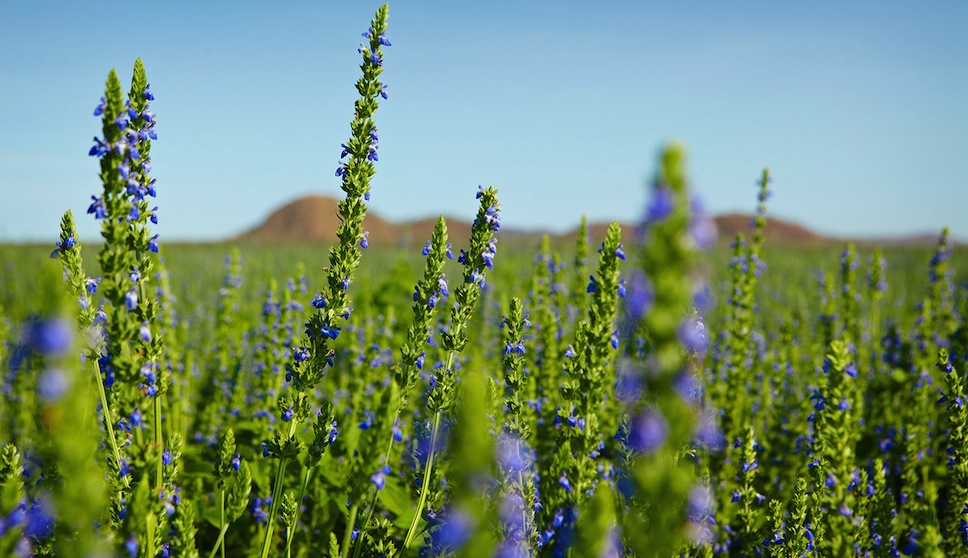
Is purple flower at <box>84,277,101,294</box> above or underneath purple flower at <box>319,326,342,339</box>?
above

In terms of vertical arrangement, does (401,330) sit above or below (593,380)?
below

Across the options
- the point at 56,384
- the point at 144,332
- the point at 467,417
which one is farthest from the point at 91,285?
the point at 467,417

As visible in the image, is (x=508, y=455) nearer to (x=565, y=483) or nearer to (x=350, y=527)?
(x=565, y=483)

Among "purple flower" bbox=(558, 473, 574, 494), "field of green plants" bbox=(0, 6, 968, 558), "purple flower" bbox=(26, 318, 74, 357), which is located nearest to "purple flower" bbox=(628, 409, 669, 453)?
"field of green plants" bbox=(0, 6, 968, 558)

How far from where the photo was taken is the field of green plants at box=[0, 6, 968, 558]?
1.29 metres

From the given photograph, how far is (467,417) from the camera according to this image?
4.27ft

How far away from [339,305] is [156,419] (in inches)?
32.3

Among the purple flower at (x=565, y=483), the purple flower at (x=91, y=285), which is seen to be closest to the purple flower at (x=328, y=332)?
the purple flower at (x=91, y=285)

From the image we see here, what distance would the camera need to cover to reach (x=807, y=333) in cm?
1049

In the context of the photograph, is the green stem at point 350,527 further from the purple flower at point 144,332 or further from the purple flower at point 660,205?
the purple flower at point 660,205

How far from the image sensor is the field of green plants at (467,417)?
129 centimetres

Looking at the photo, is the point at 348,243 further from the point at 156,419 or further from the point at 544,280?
the point at 544,280

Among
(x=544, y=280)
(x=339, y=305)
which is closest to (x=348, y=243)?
(x=339, y=305)

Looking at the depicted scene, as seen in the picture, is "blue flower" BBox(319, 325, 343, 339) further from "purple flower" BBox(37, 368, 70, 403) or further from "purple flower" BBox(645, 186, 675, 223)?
"purple flower" BBox(645, 186, 675, 223)
